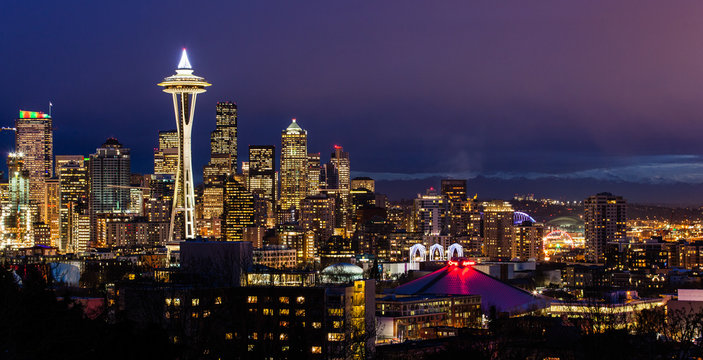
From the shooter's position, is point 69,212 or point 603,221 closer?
point 603,221

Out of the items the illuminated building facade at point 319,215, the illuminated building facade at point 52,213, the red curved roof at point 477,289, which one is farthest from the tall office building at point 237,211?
the red curved roof at point 477,289

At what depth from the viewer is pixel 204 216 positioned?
187 m

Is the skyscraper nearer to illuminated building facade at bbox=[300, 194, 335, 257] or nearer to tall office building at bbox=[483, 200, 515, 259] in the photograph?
illuminated building facade at bbox=[300, 194, 335, 257]

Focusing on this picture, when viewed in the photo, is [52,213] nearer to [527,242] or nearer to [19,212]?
[19,212]

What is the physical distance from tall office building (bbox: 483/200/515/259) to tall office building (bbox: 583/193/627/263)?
15.2 m

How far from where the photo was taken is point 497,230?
177 metres

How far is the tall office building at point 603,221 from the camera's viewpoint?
15838cm

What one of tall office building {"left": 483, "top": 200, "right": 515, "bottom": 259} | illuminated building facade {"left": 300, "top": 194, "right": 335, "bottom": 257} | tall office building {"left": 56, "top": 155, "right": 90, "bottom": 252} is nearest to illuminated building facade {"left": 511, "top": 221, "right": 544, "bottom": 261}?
tall office building {"left": 483, "top": 200, "right": 515, "bottom": 259}

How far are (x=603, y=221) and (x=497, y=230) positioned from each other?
2142 centimetres

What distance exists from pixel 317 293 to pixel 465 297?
2877 cm

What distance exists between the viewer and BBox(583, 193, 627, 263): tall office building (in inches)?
6235

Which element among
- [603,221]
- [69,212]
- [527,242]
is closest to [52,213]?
[69,212]

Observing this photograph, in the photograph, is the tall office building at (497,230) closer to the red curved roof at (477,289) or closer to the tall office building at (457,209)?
the tall office building at (457,209)

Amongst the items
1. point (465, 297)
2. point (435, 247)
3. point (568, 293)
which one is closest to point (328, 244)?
point (435, 247)
